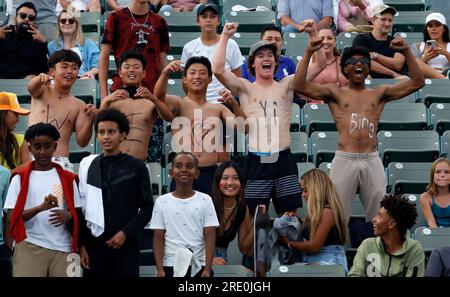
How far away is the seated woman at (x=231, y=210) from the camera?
11.1 metres

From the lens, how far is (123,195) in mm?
10508

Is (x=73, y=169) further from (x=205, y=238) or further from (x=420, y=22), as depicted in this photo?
(x=420, y=22)

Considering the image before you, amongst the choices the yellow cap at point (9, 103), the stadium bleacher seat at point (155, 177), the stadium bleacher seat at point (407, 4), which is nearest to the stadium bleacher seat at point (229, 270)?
the stadium bleacher seat at point (155, 177)

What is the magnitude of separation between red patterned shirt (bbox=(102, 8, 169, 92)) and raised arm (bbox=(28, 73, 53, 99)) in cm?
126

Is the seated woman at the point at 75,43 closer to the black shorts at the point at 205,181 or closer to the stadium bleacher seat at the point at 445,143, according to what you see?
the black shorts at the point at 205,181

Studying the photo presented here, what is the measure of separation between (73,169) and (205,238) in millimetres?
1865

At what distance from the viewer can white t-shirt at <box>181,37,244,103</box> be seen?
13.5 m

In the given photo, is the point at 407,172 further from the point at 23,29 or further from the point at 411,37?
the point at 23,29

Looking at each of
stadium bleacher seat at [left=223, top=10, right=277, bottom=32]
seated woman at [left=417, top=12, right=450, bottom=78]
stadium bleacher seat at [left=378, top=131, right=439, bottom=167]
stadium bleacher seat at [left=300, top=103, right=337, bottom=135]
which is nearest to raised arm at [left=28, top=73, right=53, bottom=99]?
stadium bleacher seat at [left=300, top=103, right=337, bottom=135]

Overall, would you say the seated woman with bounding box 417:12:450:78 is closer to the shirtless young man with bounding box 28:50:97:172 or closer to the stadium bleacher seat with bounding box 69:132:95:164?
the stadium bleacher seat with bounding box 69:132:95:164

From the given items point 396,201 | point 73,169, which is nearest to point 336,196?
point 396,201

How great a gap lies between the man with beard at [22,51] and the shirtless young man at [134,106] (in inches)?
90.2

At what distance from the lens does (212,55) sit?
13.7 meters

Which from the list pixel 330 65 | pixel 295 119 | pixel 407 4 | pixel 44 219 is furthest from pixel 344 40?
pixel 44 219
